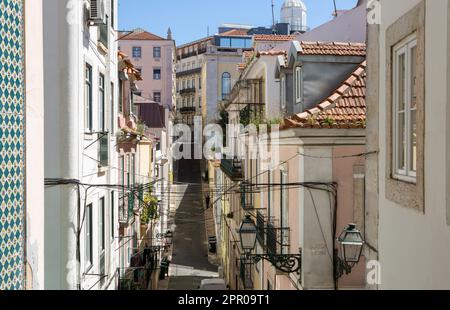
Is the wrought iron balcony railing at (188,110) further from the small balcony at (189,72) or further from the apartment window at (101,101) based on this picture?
the apartment window at (101,101)

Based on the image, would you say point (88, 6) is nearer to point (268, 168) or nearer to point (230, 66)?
point (268, 168)

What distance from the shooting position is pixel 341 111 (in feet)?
31.4

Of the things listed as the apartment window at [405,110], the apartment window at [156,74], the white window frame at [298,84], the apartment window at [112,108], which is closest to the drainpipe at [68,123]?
the apartment window at [112,108]

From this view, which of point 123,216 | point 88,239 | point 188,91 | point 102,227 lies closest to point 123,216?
point 123,216

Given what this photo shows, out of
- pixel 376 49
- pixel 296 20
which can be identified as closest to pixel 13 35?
pixel 376 49

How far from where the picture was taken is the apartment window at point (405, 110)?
4422mm

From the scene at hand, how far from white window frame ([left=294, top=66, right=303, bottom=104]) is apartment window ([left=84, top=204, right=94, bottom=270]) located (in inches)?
208

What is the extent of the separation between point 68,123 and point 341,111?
4946 mm

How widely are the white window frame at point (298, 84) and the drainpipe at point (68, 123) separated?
5.24m

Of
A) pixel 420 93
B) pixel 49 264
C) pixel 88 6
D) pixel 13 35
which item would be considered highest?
pixel 88 6

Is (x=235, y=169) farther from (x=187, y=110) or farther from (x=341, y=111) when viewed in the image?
(x=187, y=110)

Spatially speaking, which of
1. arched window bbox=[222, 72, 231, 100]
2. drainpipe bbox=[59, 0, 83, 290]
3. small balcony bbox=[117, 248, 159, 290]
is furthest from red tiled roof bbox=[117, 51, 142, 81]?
arched window bbox=[222, 72, 231, 100]

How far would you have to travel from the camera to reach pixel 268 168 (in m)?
13.2

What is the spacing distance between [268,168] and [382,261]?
7953 millimetres
